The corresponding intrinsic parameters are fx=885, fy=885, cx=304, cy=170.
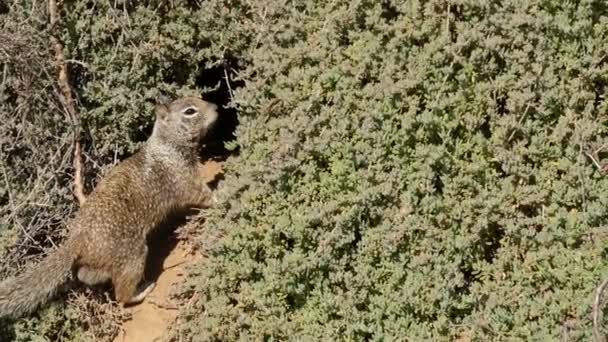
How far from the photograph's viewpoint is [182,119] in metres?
6.75

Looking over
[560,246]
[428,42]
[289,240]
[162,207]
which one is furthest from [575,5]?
[162,207]

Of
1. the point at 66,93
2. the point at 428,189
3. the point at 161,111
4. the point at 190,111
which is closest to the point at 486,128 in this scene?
the point at 428,189

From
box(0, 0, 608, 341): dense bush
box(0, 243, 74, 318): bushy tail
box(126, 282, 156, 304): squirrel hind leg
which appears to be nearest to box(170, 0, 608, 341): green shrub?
box(0, 0, 608, 341): dense bush

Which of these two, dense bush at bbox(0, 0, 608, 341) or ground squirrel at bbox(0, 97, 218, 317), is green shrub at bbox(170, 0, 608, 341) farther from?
ground squirrel at bbox(0, 97, 218, 317)

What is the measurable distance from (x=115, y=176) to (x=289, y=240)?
1539mm

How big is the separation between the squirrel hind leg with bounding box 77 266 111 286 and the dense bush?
63 cm

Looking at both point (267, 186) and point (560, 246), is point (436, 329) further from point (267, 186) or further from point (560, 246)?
point (267, 186)

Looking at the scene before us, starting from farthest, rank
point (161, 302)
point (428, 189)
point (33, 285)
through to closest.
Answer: point (161, 302) → point (33, 285) → point (428, 189)

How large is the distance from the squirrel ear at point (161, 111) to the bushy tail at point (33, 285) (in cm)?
130

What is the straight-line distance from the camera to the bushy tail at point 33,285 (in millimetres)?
5895

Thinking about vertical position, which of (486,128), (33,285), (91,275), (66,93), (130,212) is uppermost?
(486,128)

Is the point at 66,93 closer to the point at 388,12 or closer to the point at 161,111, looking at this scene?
the point at 161,111

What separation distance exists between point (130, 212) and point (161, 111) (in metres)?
0.82

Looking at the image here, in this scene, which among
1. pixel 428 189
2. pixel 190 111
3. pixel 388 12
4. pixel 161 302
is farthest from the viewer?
pixel 190 111
